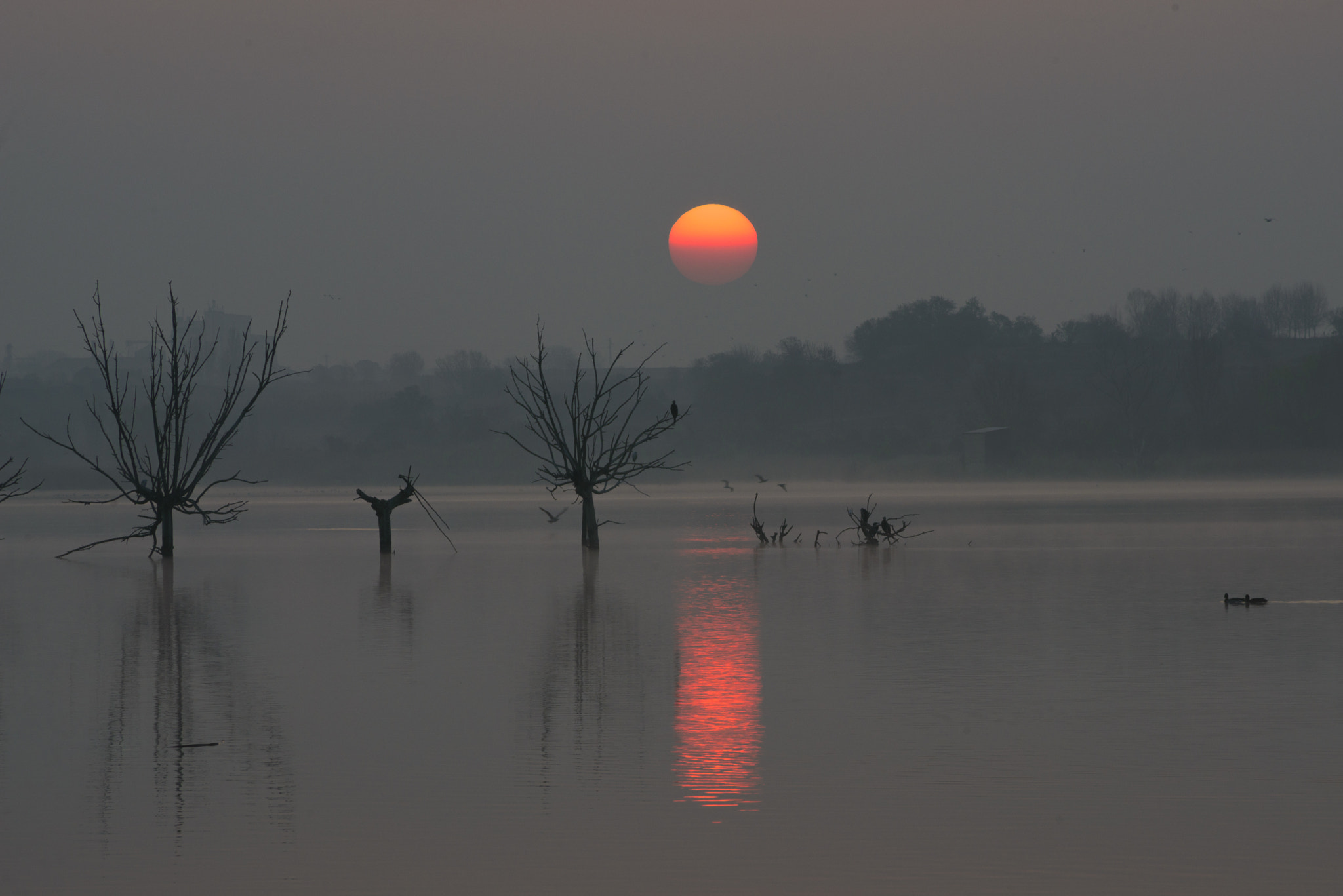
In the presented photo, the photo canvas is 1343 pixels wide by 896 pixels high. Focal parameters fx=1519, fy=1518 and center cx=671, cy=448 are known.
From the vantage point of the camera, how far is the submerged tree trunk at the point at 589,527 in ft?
113

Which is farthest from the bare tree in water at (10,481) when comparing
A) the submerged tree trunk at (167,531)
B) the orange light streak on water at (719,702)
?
the orange light streak on water at (719,702)

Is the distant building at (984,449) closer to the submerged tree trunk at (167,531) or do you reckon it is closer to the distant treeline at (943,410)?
the distant treeline at (943,410)

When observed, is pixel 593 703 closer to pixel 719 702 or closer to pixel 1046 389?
pixel 719 702

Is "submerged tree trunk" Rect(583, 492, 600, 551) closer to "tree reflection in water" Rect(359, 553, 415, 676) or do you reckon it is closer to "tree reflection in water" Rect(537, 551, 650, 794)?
"tree reflection in water" Rect(359, 553, 415, 676)

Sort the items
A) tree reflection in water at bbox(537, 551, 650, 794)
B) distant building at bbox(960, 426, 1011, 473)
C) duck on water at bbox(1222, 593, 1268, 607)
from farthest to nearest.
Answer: distant building at bbox(960, 426, 1011, 473) → duck on water at bbox(1222, 593, 1268, 607) → tree reflection in water at bbox(537, 551, 650, 794)

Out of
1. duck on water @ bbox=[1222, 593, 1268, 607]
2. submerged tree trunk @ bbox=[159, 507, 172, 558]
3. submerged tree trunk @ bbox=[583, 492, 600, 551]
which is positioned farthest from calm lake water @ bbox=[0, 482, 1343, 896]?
submerged tree trunk @ bbox=[583, 492, 600, 551]

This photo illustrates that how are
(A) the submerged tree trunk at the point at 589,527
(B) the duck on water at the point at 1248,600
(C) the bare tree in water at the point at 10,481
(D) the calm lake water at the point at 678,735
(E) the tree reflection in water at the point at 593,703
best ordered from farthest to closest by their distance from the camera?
(A) the submerged tree trunk at the point at 589,527
(C) the bare tree in water at the point at 10,481
(B) the duck on water at the point at 1248,600
(E) the tree reflection in water at the point at 593,703
(D) the calm lake water at the point at 678,735

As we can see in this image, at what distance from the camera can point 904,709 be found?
12.7m

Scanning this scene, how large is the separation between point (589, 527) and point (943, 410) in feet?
379

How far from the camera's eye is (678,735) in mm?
11578

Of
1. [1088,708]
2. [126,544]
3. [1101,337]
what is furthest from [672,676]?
[1101,337]

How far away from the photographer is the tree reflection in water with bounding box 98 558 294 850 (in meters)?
9.22

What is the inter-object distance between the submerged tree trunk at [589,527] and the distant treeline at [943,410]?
84.4 m

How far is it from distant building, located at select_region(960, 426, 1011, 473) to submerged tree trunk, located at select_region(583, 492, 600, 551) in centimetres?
8373
